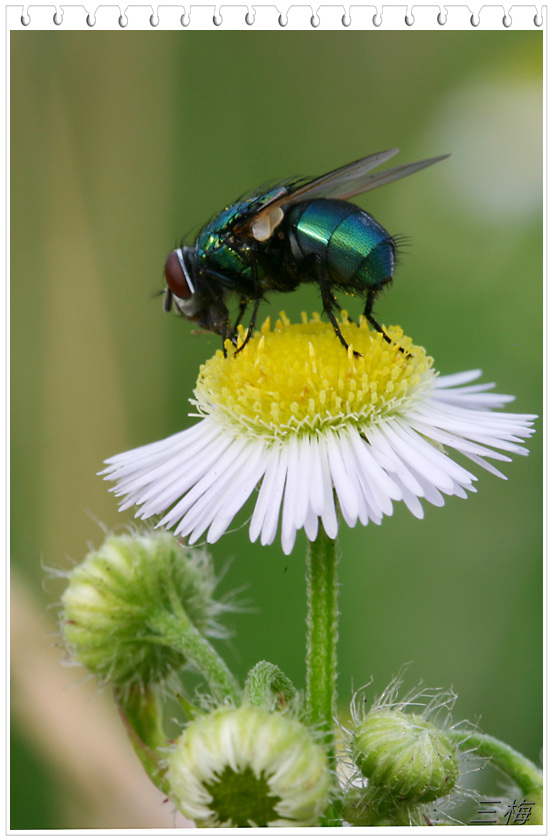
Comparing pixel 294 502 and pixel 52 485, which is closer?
pixel 294 502

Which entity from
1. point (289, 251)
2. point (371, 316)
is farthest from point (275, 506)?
point (289, 251)

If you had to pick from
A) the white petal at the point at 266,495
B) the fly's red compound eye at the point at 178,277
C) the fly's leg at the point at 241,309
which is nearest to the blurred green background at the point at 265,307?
the fly's leg at the point at 241,309

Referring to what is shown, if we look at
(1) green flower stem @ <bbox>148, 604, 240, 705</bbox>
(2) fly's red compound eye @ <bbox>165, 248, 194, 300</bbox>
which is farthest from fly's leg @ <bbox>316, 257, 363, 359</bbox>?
(1) green flower stem @ <bbox>148, 604, 240, 705</bbox>

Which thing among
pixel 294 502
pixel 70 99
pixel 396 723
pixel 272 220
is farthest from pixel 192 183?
pixel 396 723

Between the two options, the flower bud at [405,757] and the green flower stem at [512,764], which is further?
the green flower stem at [512,764]

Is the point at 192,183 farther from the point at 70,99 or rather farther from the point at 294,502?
the point at 294,502

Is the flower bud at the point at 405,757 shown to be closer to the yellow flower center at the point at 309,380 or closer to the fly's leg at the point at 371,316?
the yellow flower center at the point at 309,380
